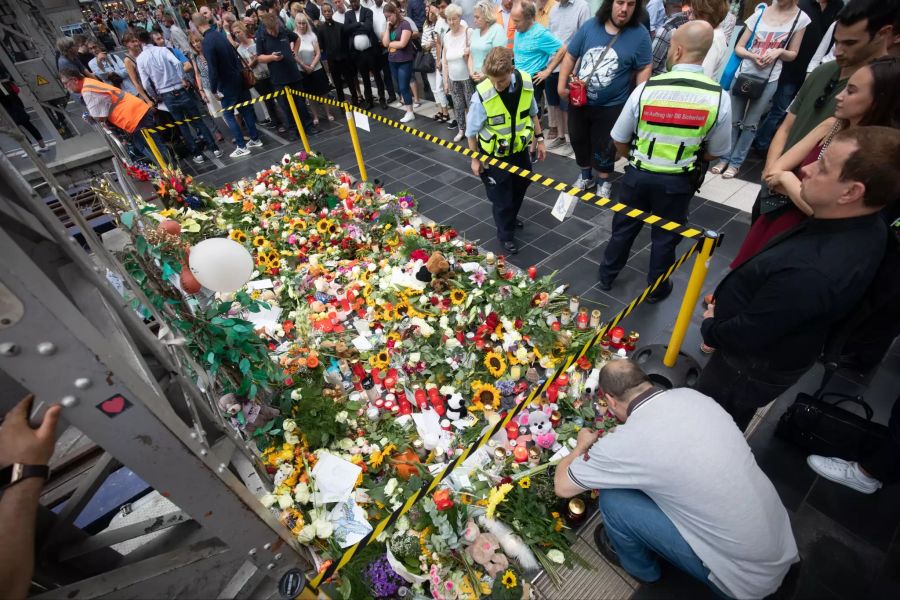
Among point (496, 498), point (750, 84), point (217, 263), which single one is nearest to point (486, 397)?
point (496, 498)

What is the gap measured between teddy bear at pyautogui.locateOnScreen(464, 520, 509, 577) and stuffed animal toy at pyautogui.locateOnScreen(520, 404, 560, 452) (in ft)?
2.49

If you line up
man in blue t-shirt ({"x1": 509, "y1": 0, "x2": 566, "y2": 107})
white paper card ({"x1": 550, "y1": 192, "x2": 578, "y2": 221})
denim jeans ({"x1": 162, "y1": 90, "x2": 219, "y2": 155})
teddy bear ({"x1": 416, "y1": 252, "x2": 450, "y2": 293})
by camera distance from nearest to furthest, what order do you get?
1. white paper card ({"x1": 550, "y1": 192, "x2": 578, "y2": 221})
2. teddy bear ({"x1": 416, "y1": 252, "x2": 450, "y2": 293})
3. man in blue t-shirt ({"x1": 509, "y1": 0, "x2": 566, "y2": 107})
4. denim jeans ({"x1": 162, "y1": 90, "x2": 219, "y2": 155})

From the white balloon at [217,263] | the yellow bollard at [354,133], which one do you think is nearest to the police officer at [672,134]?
the white balloon at [217,263]

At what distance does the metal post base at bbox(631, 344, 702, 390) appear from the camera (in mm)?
3396

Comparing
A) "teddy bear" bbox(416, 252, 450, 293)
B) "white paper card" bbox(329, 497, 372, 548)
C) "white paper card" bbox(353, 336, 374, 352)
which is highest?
"teddy bear" bbox(416, 252, 450, 293)

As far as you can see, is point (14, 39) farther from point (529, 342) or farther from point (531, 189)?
point (529, 342)

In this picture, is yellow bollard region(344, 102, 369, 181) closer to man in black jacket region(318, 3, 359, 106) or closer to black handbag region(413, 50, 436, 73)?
black handbag region(413, 50, 436, 73)

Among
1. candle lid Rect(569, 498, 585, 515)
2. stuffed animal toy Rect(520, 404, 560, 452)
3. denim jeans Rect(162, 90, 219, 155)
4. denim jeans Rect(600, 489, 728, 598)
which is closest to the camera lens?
denim jeans Rect(600, 489, 728, 598)

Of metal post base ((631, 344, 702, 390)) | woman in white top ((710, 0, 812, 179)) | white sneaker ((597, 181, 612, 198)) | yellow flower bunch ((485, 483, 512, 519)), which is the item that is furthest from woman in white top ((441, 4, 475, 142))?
yellow flower bunch ((485, 483, 512, 519))

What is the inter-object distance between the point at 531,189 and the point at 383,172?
2.57 metres

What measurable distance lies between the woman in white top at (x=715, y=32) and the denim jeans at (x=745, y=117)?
47 centimetres

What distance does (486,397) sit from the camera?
3.36m

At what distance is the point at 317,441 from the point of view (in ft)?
10.3

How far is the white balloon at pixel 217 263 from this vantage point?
312cm
